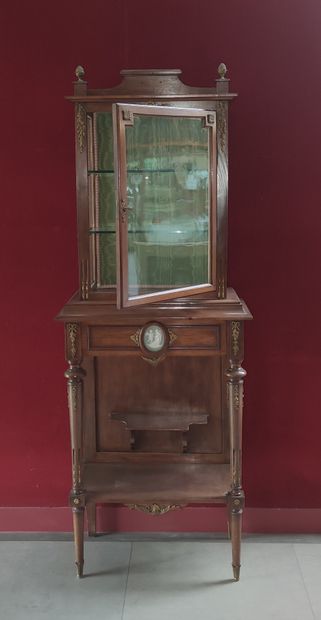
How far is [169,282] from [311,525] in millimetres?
1213

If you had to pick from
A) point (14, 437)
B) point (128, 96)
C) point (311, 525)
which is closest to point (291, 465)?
point (311, 525)

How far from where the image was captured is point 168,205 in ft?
9.05

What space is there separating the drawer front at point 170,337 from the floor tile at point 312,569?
932mm

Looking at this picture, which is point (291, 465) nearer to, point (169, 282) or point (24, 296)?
point (169, 282)

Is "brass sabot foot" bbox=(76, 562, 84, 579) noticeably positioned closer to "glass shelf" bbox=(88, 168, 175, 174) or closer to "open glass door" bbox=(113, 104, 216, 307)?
"open glass door" bbox=(113, 104, 216, 307)

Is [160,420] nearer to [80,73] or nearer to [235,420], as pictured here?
[235,420]

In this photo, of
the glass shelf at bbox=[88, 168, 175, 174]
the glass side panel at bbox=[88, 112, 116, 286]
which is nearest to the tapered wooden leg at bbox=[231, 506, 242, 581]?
the glass side panel at bbox=[88, 112, 116, 286]

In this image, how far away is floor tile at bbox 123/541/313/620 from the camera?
2.53 meters

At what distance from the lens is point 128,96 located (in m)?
2.61

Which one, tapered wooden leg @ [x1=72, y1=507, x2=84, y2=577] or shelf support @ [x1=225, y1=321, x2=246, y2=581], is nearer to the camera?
shelf support @ [x1=225, y1=321, x2=246, y2=581]

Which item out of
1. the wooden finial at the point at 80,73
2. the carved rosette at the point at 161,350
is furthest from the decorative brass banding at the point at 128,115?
the carved rosette at the point at 161,350

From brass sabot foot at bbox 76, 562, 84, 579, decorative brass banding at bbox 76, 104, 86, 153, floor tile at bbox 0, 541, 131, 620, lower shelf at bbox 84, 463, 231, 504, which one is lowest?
floor tile at bbox 0, 541, 131, 620

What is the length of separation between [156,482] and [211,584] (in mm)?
422

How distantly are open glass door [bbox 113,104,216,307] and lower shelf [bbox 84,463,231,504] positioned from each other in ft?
2.39
